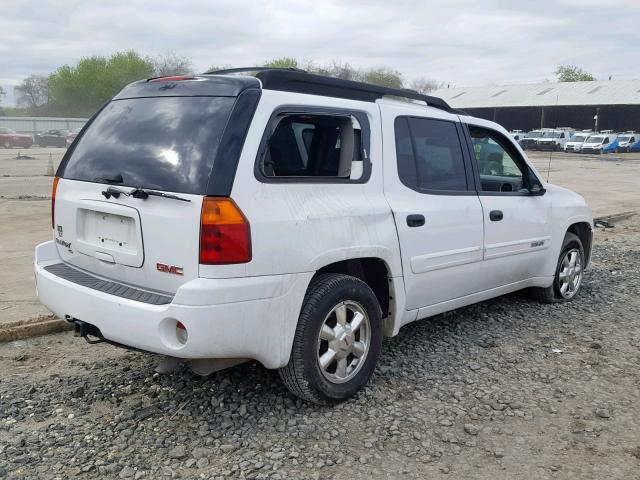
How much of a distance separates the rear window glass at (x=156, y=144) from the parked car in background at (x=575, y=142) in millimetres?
45715

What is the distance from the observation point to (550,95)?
197ft

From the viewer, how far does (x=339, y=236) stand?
11.7ft

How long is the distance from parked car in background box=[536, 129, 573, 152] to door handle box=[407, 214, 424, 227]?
147 ft

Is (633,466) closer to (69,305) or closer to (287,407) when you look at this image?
(287,407)

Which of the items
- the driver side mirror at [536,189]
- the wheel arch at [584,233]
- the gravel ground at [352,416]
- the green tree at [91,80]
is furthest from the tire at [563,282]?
the green tree at [91,80]

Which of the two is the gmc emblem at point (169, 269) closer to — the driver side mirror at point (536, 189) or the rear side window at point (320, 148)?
the rear side window at point (320, 148)

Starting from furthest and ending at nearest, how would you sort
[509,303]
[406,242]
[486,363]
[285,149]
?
[509,303]
[486,363]
[406,242]
[285,149]

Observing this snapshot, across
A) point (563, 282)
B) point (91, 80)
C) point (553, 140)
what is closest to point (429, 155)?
point (563, 282)

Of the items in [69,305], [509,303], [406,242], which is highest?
[406,242]

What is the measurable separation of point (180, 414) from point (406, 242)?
1707mm

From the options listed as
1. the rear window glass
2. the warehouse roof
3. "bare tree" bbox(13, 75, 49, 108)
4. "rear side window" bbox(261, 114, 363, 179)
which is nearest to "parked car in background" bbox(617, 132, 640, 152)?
the warehouse roof

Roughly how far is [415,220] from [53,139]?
4762 cm

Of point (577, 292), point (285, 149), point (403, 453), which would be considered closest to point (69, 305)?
point (285, 149)

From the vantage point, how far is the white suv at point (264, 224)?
3.14 m
